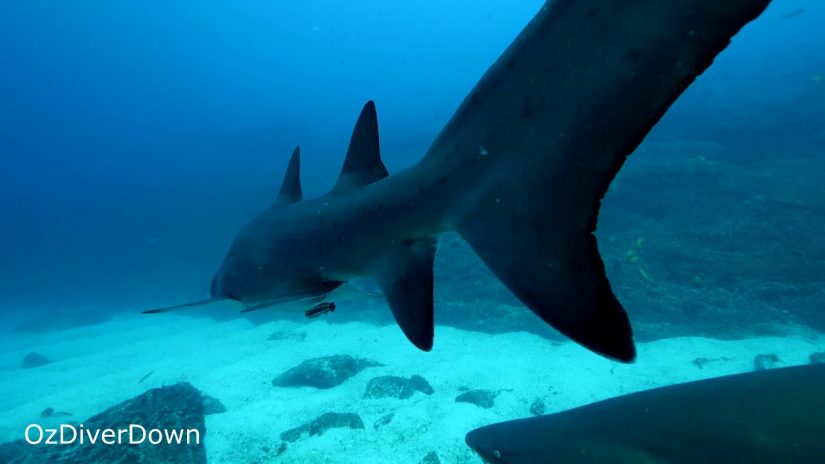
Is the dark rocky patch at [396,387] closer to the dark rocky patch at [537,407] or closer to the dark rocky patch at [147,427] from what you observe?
the dark rocky patch at [537,407]

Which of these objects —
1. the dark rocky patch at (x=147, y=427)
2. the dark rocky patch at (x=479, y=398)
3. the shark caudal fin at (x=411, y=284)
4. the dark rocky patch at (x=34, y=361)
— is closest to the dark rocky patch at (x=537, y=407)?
the dark rocky patch at (x=479, y=398)

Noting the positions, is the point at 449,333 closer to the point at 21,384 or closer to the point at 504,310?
the point at 504,310

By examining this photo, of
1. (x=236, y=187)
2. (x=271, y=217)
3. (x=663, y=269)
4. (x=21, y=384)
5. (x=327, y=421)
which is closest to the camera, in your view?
(x=271, y=217)

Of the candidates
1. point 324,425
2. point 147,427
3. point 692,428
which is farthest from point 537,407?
point 147,427

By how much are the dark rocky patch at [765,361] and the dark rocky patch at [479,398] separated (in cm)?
536

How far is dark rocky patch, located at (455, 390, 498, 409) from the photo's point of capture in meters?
7.74

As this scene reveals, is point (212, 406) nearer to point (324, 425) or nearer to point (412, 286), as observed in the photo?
point (324, 425)

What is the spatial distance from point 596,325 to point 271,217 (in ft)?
6.53

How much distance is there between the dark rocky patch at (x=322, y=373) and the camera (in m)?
9.64

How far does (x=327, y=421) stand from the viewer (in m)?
7.36

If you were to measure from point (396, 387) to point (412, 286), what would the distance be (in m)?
7.69

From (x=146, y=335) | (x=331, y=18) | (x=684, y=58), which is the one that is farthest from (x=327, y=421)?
(x=331, y=18)

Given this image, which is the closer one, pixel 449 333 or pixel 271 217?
pixel 271 217

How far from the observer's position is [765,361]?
340 inches
